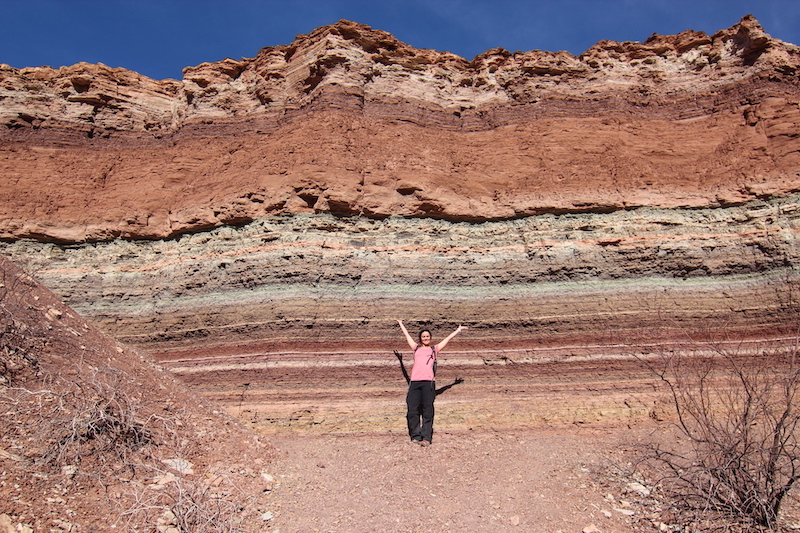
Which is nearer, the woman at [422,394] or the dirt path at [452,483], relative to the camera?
the dirt path at [452,483]

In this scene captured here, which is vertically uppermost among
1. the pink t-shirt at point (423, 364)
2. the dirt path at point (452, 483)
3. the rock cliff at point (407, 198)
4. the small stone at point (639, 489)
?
the rock cliff at point (407, 198)

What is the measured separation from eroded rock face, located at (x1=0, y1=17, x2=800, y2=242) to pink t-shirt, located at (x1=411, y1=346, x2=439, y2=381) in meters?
2.68

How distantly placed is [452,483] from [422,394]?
1.44 m

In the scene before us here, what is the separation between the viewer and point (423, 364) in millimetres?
6684

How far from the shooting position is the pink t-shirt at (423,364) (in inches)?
261

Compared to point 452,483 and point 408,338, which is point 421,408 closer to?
point 408,338

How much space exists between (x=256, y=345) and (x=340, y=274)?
1581 millimetres

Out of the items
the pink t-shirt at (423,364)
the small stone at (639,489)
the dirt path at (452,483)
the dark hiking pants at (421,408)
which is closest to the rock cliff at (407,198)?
the pink t-shirt at (423,364)

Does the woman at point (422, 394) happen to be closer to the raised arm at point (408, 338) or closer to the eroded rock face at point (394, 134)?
the raised arm at point (408, 338)

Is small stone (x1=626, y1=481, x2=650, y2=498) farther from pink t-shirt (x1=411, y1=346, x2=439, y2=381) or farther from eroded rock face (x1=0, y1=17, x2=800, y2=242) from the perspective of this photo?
eroded rock face (x1=0, y1=17, x2=800, y2=242)

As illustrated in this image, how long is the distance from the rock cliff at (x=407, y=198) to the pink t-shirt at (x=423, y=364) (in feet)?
2.49

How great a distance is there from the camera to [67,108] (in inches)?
447

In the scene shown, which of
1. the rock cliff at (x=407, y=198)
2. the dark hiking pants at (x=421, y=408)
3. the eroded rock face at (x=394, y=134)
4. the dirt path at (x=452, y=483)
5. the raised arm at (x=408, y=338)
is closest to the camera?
the dirt path at (x=452, y=483)

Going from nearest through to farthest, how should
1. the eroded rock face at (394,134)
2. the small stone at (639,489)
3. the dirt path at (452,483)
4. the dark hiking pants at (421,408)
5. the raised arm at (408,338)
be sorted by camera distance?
the dirt path at (452,483) < the small stone at (639,489) < the dark hiking pants at (421,408) < the raised arm at (408,338) < the eroded rock face at (394,134)
